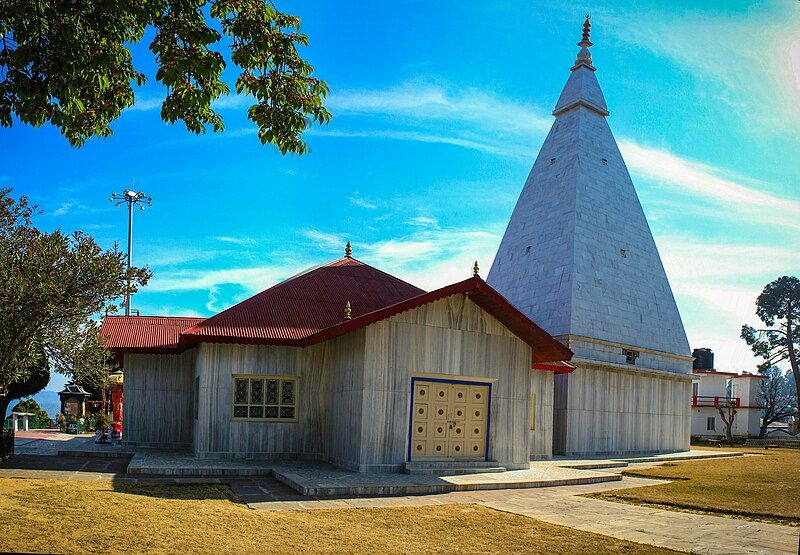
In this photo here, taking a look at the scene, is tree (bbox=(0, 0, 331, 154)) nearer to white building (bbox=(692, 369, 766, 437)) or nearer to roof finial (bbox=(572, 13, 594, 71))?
roof finial (bbox=(572, 13, 594, 71))

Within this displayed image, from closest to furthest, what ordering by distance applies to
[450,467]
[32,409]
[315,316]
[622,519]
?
[622,519], [450,467], [315,316], [32,409]

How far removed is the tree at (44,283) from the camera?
1459cm

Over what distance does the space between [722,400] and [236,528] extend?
2037 inches

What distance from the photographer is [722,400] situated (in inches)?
→ 2089

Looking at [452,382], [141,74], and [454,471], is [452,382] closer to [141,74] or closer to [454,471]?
[454,471]

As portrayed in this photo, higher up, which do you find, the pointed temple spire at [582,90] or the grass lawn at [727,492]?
the pointed temple spire at [582,90]

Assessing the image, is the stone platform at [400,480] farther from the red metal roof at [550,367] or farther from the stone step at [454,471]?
the red metal roof at [550,367]

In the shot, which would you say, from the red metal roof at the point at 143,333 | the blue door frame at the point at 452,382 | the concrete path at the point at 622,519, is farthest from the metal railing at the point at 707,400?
the concrete path at the point at 622,519

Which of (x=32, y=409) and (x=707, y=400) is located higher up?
(x=32, y=409)

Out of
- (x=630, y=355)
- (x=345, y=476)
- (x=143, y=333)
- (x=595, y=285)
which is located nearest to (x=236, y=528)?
(x=345, y=476)

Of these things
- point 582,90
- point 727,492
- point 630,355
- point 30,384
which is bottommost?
point 727,492

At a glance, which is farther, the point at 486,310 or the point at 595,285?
the point at 595,285

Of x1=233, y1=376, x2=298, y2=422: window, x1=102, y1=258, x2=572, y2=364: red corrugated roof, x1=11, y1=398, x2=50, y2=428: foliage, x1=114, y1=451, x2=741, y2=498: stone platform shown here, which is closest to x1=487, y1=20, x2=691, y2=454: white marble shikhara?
x1=102, y1=258, x2=572, y2=364: red corrugated roof

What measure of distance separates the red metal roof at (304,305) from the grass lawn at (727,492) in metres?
8.66
